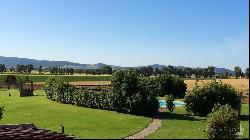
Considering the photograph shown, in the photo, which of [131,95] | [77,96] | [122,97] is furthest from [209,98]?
[77,96]

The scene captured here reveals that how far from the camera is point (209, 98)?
4672cm

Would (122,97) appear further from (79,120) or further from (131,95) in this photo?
(79,120)

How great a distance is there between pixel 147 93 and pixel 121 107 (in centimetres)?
343

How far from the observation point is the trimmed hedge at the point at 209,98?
45.4m

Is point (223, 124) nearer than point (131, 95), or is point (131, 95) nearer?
point (223, 124)

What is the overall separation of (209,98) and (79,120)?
14.7 metres

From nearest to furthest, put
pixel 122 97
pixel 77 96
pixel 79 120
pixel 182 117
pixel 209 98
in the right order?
pixel 79 120 → pixel 182 117 → pixel 209 98 → pixel 122 97 → pixel 77 96

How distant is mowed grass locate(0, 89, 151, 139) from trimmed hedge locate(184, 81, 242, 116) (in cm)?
672

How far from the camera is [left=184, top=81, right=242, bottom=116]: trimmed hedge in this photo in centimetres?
4538

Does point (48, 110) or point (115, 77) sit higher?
point (115, 77)

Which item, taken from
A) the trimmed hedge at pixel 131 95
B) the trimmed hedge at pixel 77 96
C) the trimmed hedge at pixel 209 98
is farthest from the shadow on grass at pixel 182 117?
the trimmed hedge at pixel 77 96

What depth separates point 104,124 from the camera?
126 feet

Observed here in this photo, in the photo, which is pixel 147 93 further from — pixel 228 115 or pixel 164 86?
pixel 164 86

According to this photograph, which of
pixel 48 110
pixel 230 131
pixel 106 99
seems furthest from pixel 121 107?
pixel 230 131
